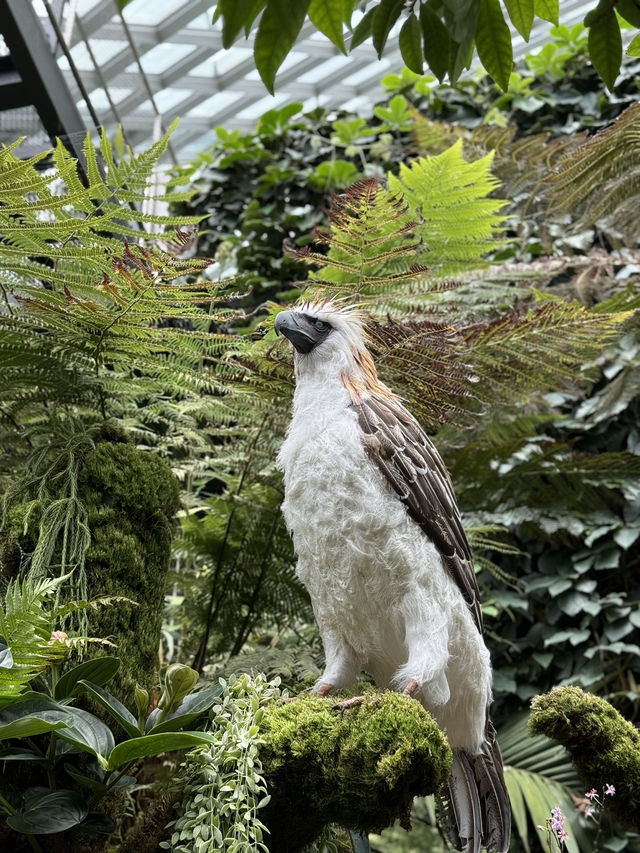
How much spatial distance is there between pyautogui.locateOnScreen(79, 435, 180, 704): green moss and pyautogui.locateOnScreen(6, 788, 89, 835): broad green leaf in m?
0.27

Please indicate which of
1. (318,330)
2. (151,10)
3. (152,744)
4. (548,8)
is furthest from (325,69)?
(152,744)

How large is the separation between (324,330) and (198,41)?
13.4ft

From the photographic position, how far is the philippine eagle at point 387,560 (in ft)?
6.15

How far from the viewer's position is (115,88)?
476 cm

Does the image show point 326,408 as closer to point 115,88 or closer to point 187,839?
point 187,839

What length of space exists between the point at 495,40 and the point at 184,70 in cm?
485

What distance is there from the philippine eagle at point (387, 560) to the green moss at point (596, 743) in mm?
191

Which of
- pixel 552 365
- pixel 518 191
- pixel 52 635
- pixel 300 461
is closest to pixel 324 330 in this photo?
pixel 300 461

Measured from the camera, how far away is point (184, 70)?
560 centimetres

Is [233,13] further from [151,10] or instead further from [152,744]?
[151,10]

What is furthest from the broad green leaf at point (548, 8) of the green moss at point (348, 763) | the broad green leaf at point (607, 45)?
the green moss at point (348, 763)

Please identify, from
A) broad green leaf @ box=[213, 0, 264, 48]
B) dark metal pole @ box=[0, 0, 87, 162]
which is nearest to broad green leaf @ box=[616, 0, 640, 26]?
broad green leaf @ box=[213, 0, 264, 48]

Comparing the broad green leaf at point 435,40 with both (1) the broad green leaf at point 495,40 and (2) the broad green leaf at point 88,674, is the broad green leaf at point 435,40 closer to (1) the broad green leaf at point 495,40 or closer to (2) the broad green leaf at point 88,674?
(1) the broad green leaf at point 495,40

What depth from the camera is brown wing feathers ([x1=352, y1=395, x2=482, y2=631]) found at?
1932mm
